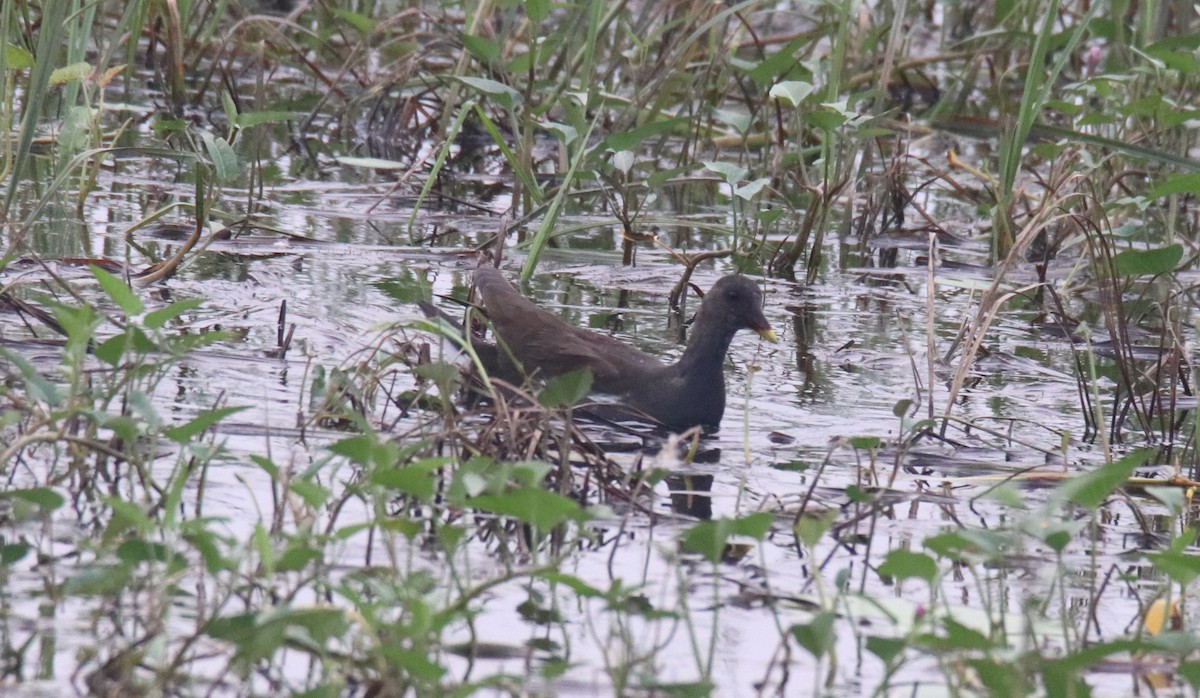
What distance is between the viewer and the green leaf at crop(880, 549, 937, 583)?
9.55 feet

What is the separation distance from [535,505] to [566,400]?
100 centimetres

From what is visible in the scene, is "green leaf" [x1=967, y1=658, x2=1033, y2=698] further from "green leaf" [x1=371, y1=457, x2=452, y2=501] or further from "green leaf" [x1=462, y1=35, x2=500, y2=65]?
"green leaf" [x1=462, y1=35, x2=500, y2=65]

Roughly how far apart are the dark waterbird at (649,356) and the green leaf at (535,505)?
2345 mm

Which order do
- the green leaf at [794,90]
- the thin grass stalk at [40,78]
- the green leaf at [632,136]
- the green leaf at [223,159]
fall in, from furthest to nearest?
the green leaf at [794,90]
the green leaf at [632,136]
the green leaf at [223,159]
the thin grass stalk at [40,78]

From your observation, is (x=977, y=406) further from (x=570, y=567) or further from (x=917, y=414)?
(x=570, y=567)

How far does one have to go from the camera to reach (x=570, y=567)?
3490 mm

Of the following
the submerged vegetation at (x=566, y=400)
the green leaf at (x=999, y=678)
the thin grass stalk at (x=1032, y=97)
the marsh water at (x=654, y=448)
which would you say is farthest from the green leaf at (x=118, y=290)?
the thin grass stalk at (x=1032, y=97)

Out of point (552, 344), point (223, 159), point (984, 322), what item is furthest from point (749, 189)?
point (223, 159)

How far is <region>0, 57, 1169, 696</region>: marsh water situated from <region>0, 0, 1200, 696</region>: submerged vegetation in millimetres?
17

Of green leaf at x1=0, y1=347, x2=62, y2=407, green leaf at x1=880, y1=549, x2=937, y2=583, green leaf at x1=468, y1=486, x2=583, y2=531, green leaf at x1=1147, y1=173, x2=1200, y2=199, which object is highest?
green leaf at x1=1147, y1=173, x2=1200, y2=199

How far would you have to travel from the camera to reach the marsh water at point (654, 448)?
3.07m

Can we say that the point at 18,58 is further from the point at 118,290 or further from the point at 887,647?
the point at 887,647

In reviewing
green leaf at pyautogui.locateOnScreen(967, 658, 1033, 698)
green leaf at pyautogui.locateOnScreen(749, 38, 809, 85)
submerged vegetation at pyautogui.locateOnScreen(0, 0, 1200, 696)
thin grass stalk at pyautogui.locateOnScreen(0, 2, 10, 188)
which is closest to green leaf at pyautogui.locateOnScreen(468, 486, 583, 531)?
submerged vegetation at pyautogui.locateOnScreen(0, 0, 1200, 696)

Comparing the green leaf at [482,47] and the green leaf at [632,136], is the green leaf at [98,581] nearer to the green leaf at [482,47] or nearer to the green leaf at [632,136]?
the green leaf at [632,136]
